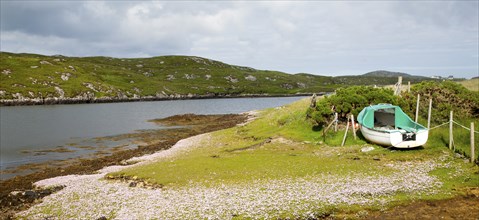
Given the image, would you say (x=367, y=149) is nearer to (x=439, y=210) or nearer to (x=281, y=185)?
(x=281, y=185)

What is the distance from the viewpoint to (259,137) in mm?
46656

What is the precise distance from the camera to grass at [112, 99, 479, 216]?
967 inches

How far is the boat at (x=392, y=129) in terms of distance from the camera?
3123cm

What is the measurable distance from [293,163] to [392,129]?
14457mm

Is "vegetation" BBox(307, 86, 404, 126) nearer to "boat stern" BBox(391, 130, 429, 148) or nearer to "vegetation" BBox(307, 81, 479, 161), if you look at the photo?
"vegetation" BBox(307, 81, 479, 161)

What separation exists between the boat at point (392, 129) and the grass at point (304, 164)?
36.9 inches

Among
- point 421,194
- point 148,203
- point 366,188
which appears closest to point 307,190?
point 366,188

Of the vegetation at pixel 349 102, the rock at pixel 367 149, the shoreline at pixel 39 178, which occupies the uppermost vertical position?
the vegetation at pixel 349 102

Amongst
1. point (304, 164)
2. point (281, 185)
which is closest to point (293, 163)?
point (304, 164)

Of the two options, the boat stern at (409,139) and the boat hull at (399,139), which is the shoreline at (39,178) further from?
the boat stern at (409,139)

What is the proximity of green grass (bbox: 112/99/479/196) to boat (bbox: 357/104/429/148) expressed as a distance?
3.04ft

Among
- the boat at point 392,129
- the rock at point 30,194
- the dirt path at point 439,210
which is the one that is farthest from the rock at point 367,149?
the rock at point 30,194

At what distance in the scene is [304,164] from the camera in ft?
99.2

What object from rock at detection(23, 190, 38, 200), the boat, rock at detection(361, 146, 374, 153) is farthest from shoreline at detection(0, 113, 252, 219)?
the boat
